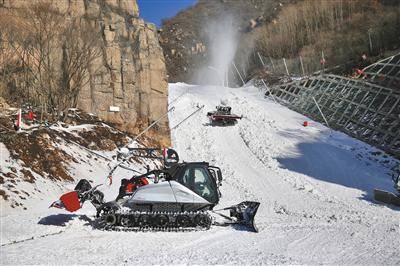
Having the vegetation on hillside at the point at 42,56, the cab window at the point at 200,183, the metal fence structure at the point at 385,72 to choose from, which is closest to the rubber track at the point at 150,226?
the cab window at the point at 200,183

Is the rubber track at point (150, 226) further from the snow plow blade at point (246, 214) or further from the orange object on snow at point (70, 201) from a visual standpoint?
the snow plow blade at point (246, 214)

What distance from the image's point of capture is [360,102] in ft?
80.5

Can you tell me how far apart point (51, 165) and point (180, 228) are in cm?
494

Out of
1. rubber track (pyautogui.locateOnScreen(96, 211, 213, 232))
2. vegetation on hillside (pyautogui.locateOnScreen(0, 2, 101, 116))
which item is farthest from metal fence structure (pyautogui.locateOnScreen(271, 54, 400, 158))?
vegetation on hillside (pyautogui.locateOnScreen(0, 2, 101, 116))

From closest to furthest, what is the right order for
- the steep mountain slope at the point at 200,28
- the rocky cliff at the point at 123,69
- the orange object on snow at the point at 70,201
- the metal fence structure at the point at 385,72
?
the orange object on snow at the point at 70,201 → the rocky cliff at the point at 123,69 → the metal fence structure at the point at 385,72 → the steep mountain slope at the point at 200,28

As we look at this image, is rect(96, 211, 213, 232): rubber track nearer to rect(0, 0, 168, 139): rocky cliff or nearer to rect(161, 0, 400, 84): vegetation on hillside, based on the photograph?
rect(0, 0, 168, 139): rocky cliff

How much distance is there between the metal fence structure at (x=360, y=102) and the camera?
21.0 m

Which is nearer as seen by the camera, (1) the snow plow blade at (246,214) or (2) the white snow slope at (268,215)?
(2) the white snow slope at (268,215)

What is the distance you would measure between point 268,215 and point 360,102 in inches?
627

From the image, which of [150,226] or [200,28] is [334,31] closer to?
[150,226]

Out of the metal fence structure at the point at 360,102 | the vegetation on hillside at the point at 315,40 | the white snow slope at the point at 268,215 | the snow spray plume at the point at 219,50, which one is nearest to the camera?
the white snow slope at the point at 268,215

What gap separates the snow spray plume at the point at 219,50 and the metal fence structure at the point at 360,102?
27.2 m

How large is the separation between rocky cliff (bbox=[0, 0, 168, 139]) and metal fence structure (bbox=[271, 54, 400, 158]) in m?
10.5

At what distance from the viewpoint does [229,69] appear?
62719 millimetres
